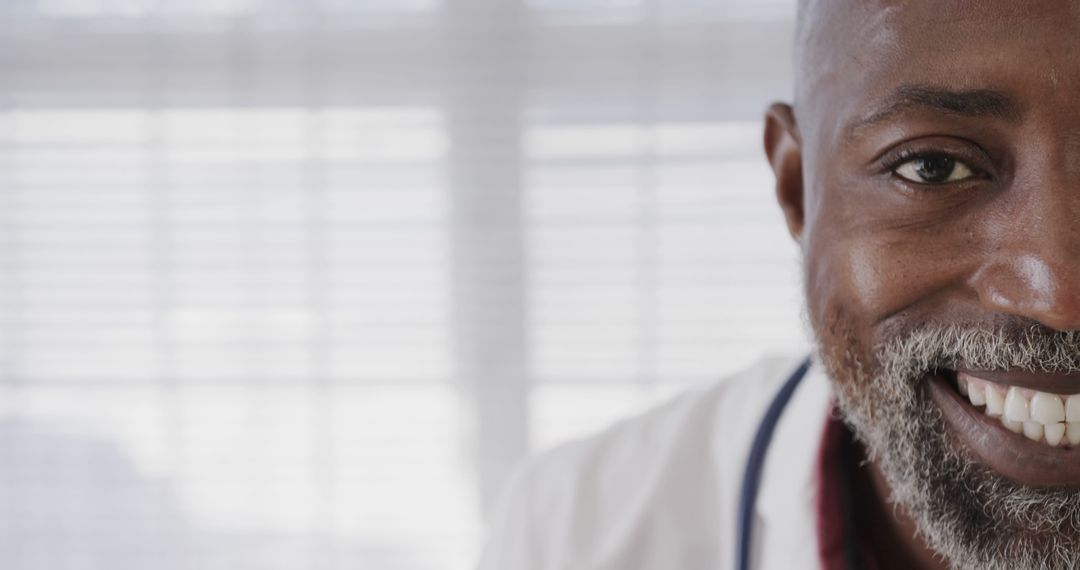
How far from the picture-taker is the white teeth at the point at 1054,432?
2.14ft

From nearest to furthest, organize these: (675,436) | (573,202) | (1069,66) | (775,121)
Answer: (1069,66) → (775,121) → (675,436) → (573,202)

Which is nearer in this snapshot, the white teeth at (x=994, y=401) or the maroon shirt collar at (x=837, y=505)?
the white teeth at (x=994, y=401)

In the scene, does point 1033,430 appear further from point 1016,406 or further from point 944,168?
point 944,168

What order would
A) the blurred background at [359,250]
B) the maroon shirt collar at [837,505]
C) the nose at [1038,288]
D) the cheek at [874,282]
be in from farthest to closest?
the blurred background at [359,250] → the maroon shirt collar at [837,505] → the cheek at [874,282] → the nose at [1038,288]

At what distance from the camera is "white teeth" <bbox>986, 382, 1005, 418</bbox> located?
69 cm

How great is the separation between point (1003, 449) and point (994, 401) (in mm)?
38

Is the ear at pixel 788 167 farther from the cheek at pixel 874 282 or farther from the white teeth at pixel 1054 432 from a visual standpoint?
the white teeth at pixel 1054 432

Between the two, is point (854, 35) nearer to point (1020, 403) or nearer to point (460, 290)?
point (1020, 403)

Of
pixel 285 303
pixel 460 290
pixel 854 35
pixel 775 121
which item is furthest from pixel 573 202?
pixel 854 35

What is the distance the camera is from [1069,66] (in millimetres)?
616

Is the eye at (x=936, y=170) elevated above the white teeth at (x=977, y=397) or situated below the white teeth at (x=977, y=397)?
above

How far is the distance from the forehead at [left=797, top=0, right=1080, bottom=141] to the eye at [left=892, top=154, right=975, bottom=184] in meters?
0.06

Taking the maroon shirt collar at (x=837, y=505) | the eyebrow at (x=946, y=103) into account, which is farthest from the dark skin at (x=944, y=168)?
the maroon shirt collar at (x=837, y=505)

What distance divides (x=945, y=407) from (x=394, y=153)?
1.17 metres
